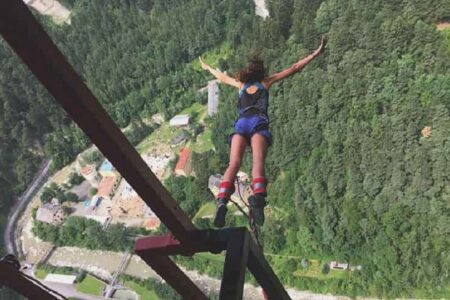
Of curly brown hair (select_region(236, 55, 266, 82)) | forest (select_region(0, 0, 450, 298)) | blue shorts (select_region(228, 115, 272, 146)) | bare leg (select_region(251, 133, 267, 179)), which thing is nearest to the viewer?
bare leg (select_region(251, 133, 267, 179))

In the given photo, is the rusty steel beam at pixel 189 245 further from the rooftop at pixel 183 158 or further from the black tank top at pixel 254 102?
the rooftop at pixel 183 158

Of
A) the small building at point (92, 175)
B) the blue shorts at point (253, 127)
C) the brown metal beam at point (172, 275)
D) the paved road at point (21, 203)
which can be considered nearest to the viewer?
the brown metal beam at point (172, 275)

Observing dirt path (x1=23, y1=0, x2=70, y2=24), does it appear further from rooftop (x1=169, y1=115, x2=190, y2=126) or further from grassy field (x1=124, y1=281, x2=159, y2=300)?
grassy field (x1=124, y1=281, x2=159, y2=300)

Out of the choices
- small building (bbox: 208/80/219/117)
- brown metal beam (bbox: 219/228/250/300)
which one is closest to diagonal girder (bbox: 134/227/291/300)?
brown metal beam (bbox: 219/228/250/300)

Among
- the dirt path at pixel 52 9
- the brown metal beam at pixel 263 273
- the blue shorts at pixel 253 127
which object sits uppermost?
the dirt path at pixel 52 9

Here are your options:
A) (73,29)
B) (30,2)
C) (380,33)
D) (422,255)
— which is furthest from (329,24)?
(30,2)

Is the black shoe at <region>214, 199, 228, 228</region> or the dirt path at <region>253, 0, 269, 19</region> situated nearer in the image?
the black shoe at <region>214, 199, 228, 228</region>

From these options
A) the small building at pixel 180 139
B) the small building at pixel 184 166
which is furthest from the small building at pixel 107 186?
the small building at pixel 184 166
